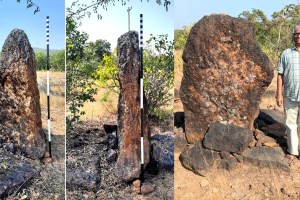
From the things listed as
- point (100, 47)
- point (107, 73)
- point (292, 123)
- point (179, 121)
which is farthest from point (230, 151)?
point (100, 47)

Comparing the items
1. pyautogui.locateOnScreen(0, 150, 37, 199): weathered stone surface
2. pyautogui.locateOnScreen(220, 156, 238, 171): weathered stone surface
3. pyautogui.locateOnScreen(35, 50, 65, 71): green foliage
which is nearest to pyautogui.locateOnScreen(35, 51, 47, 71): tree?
pyautogui.locateOnScreen(35, 50, 65, 71): green foliage

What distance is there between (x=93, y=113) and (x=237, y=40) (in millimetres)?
2114

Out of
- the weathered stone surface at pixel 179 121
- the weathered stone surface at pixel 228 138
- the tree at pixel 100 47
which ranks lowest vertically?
the weathered stone surface at pixel 228 138

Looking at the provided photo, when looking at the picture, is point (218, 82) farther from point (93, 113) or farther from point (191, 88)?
point (93, 113)

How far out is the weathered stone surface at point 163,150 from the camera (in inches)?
209

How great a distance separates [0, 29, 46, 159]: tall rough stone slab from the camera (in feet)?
17.1

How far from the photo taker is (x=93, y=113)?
5.59 metres

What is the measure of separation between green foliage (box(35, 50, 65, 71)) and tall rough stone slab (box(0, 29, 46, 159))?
153 mm

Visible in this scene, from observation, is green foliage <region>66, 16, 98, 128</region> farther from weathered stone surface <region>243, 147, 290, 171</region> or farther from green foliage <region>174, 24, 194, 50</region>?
green foliage <region>174, 24, 194, 50</region>

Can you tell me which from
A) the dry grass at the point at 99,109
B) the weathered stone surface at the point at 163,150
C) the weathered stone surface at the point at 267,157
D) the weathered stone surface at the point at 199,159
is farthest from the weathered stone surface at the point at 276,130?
the dry grass at the point at 99,109

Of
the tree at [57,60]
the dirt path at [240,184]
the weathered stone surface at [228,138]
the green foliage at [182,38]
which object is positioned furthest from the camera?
the green foliage at [182,38]

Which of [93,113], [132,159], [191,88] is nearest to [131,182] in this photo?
[132,159]

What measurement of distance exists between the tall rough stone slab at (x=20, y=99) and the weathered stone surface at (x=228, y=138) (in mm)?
2189

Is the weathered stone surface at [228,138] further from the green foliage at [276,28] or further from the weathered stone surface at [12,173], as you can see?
the green foliage at [276,28]
